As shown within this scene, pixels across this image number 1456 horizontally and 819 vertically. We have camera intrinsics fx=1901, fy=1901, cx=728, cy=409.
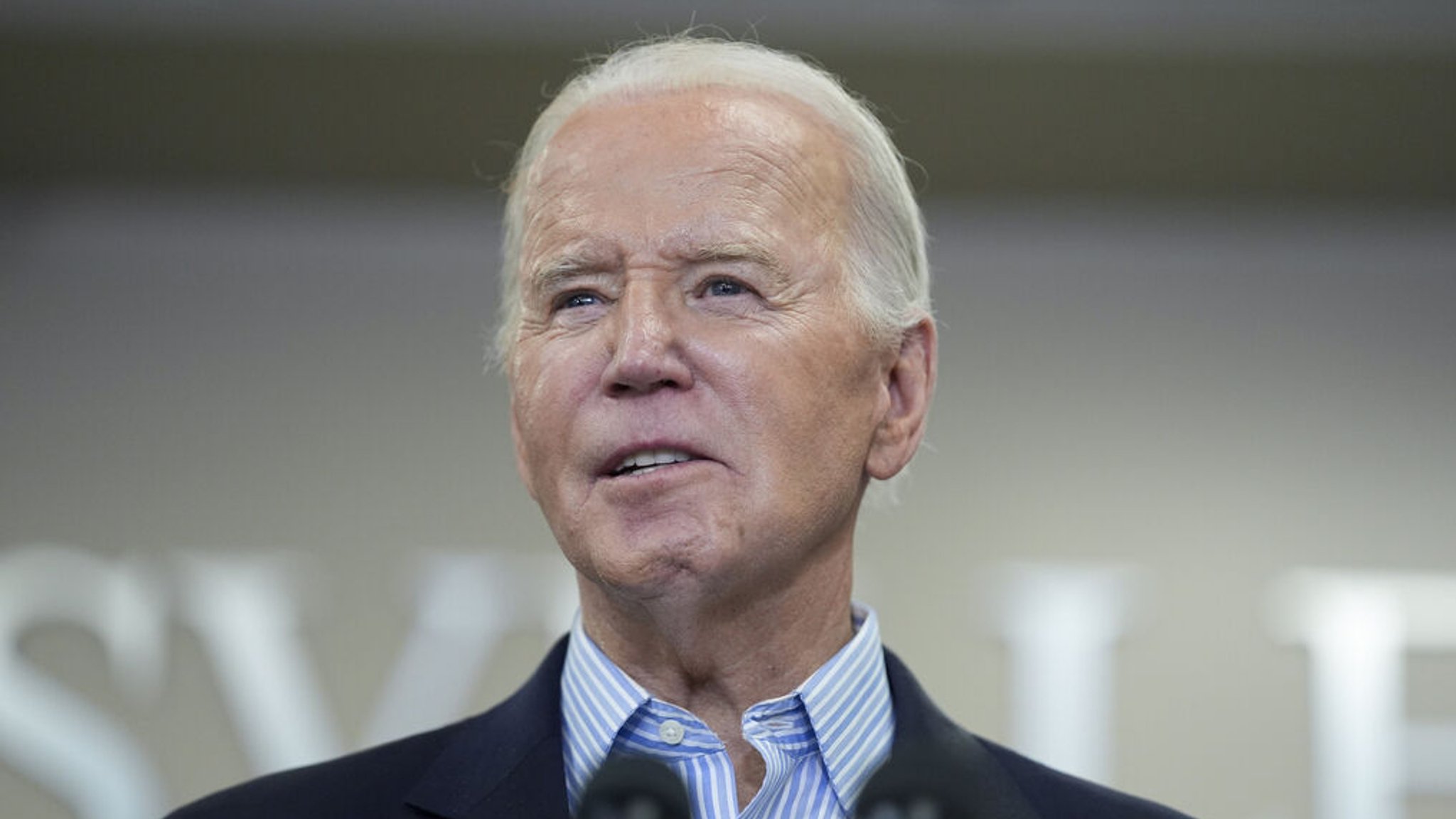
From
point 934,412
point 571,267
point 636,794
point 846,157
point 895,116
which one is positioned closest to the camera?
point 636,794

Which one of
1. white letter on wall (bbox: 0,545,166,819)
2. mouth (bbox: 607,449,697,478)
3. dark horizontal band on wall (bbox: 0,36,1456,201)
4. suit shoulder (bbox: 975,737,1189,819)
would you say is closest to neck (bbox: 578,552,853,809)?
mouth (bbox: 607,449,697,478)

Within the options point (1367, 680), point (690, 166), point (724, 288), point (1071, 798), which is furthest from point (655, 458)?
point (1367, 680)

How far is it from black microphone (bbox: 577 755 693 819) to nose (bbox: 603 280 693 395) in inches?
21.3

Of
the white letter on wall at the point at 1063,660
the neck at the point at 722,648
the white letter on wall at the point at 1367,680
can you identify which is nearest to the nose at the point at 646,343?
the neck at the point at 722,648

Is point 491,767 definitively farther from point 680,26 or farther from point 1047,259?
point 1047,259

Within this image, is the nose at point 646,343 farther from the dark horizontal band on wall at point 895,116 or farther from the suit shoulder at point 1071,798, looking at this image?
the dark horizontal band on wall at point 895,116

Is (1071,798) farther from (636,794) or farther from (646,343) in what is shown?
(636,794)

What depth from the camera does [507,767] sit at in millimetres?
1604

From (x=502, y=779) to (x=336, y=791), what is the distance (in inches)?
5.9

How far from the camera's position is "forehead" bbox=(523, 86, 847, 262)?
1.64m

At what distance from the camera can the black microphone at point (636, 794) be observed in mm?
1010

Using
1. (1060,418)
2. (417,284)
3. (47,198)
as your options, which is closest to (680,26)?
(417,284)

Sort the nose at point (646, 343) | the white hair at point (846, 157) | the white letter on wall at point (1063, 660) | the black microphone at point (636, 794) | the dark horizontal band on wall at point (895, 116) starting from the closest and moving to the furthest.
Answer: the black microphone at point (636, 794) < the nose at point (646, 343) < the white hair at point (846, 157) < the dark horizontal band on wall at point (895, 116) < the white letter on wall at point (1063, 660)

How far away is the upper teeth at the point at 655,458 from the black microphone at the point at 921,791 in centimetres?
53
